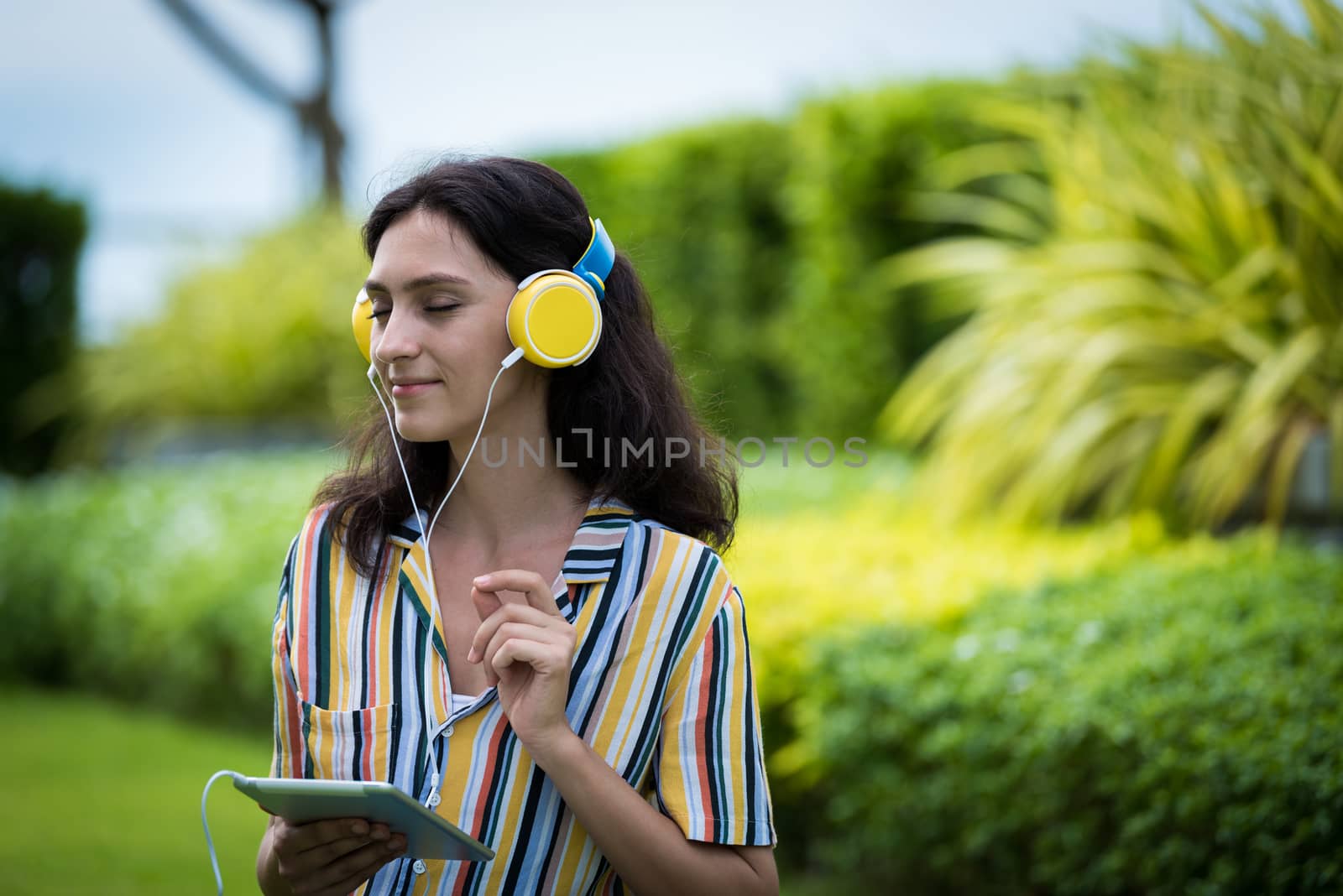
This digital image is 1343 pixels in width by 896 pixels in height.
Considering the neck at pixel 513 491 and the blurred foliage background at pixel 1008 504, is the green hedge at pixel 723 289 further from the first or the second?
the neck at pixel 513 491

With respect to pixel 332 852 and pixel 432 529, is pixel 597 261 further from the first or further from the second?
pixel 332 852

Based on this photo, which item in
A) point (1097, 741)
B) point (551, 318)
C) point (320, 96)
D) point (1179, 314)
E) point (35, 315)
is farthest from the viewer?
point (320, 96)

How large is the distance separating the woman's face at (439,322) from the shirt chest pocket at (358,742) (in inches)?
15.2

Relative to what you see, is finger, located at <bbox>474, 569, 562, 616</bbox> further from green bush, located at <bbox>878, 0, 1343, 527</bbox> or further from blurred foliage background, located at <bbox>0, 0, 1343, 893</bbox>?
green bush, located at <bbox>878, 0, 1343, 527</bbox>

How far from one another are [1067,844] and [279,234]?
918 centimetres

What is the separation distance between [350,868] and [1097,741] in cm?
196

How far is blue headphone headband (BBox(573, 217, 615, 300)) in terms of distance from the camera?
1805 mm

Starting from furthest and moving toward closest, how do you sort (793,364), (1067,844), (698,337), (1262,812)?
1. (698,337)
2. (793,364)
3. (1067,844)
4. (1262,812)

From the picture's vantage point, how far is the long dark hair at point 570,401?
175 cm

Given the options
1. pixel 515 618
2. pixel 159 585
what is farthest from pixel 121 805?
pixel 515 618

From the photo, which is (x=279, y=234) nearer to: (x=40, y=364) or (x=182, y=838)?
(x=40, y=364)

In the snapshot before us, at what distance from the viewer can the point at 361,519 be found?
6.11 ft

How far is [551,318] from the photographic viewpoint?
1691 millimetres

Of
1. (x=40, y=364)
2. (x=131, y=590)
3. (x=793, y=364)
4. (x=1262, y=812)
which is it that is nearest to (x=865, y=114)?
(x=793, y=364)
